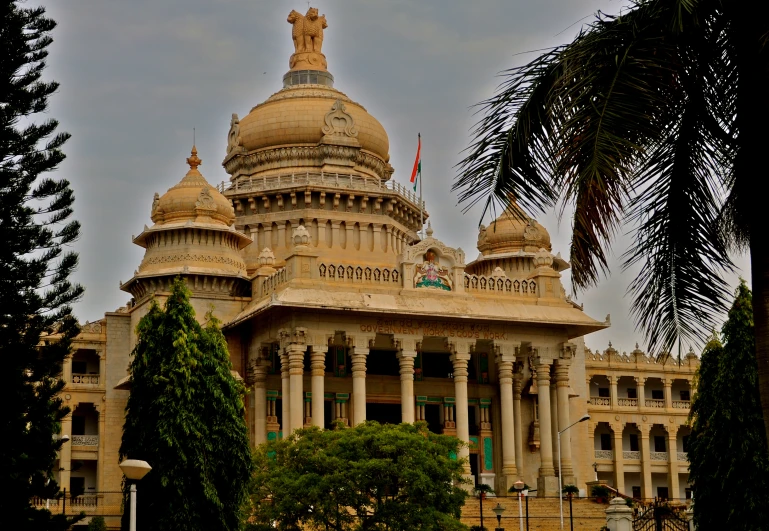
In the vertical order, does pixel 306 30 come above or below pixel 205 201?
above

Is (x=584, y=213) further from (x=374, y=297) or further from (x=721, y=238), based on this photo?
(x=374, y=297)

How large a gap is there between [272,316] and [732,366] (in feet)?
65.1

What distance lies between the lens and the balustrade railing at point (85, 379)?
55.0 m

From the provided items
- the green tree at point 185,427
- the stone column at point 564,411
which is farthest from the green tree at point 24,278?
the stone column at point 564,411

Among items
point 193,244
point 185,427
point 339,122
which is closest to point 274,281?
point 193,244

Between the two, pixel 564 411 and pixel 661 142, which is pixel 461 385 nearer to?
pixel 564 411

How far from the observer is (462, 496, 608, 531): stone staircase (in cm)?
4669

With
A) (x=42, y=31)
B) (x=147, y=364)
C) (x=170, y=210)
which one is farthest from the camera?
(x=170, y=210)

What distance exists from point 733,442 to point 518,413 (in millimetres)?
19411

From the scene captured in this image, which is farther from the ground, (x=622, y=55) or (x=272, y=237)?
(x=272, y=237)

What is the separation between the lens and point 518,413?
183 feet

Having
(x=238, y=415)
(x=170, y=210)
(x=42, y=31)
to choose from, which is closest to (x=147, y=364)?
(x=238, y=415)

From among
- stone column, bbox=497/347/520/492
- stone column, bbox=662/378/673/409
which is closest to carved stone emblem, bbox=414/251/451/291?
stone column, bbox=497/347/520/492

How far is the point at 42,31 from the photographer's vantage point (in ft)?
91.4
